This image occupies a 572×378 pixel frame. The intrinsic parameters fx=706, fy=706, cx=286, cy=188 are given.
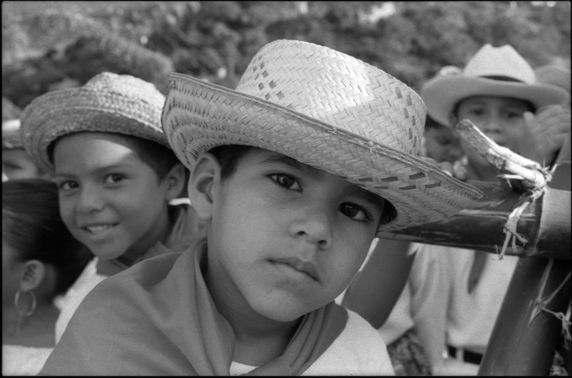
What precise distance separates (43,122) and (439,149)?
2.35m

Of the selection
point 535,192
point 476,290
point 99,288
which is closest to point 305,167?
point 99,288

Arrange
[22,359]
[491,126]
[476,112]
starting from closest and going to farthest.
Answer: [22,359] < [491,126] < [476,112]

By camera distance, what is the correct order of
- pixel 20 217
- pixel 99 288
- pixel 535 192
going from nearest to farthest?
pixel 99 288
pixel 535 192
pixel 20 217

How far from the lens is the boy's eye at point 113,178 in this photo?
2.21m

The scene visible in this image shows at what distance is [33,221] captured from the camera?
2.72 m

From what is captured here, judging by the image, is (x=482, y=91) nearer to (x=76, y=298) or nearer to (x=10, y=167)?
(x=76, y=298)

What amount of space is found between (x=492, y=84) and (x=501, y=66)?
24 centimetres

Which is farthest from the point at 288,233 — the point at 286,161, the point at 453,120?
the point at 453,120

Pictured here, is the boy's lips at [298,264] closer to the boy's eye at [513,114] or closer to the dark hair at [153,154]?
the dark hair at [153,154]

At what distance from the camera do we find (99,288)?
4.53 feet

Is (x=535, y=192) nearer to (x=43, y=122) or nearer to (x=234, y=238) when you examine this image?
(x=234, y=238)

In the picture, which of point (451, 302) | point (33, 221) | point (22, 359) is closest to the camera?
point (22, 359)

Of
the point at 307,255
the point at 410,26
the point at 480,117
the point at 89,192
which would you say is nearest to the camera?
the point at 307,255

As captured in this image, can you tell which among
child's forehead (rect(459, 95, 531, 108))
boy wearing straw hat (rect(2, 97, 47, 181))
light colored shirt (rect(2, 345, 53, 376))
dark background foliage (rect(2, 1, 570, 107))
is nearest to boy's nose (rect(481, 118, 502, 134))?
child's forehead (rect(459, 95, 531, 108))
